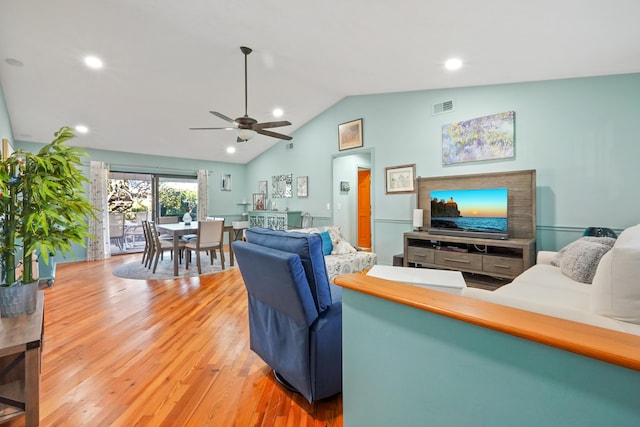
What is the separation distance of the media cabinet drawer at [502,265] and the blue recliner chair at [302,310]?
257 cm

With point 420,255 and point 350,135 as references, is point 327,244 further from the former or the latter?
point 350,135

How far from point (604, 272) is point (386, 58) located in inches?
119

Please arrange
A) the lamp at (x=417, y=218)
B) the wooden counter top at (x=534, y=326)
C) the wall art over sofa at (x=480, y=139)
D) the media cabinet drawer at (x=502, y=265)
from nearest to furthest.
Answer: the wooden counter top at (x=534, y=326), the media cabinet drawer at (x=502, y=265), the wall art over sofa at (x=480, y=139), the lamp at (x=417, y=218)

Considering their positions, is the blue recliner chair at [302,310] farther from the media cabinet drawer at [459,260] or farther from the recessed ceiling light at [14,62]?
the recessed ceiling light at [14,62]

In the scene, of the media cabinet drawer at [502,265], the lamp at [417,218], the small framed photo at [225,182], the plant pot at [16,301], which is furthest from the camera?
the small framed photo at [225,182]

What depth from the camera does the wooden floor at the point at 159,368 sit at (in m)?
1.64

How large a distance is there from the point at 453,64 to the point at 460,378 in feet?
11.2

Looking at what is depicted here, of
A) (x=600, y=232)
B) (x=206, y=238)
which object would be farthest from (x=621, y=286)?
(x=206, y=238)

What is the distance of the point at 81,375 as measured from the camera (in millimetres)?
2016

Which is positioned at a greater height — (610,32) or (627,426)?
(610,32)

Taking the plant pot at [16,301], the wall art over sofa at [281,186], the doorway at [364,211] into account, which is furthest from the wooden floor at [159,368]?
the doorway at [364,211]

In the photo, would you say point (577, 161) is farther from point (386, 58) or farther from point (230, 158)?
point (230, 158)

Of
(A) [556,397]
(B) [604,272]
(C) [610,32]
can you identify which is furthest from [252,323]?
(C) [610,32]

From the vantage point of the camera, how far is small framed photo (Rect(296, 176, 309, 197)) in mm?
6492
